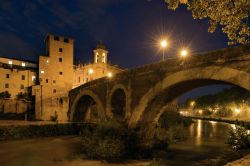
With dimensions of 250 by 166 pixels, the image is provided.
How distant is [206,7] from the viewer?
9.47 metres

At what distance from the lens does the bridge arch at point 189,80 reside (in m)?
13.6

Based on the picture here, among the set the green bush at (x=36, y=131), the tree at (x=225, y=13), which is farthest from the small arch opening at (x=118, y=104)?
the tree at (x=225, y=13)

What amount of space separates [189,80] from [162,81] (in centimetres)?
259

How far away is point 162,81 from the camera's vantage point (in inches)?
744

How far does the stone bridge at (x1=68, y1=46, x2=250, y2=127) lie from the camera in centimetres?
1398

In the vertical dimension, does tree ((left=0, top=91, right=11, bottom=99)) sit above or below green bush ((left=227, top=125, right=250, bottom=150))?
above

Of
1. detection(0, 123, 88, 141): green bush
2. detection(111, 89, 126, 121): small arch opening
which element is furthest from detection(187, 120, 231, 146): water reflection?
detection(0, 123, 88, 141): green bush

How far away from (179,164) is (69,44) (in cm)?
5187

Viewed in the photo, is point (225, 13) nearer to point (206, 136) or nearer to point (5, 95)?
point (206, 136)

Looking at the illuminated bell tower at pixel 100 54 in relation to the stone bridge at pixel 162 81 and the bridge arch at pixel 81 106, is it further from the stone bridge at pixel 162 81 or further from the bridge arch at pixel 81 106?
the stone bridge at pixel 162 81

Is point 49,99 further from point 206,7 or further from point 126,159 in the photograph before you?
point 206,7

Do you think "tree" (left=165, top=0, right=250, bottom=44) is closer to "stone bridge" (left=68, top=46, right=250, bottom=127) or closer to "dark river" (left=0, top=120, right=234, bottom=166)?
"stone bridge" (left=68, top=46, right=250, bottom=127)

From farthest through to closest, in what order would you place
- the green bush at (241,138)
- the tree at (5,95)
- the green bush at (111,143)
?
1. the tree at (5,95)
2. the green bush at (241,138)
3. the green bush at (111,143)

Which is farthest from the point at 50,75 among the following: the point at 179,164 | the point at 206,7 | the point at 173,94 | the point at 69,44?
the point at 206,7
